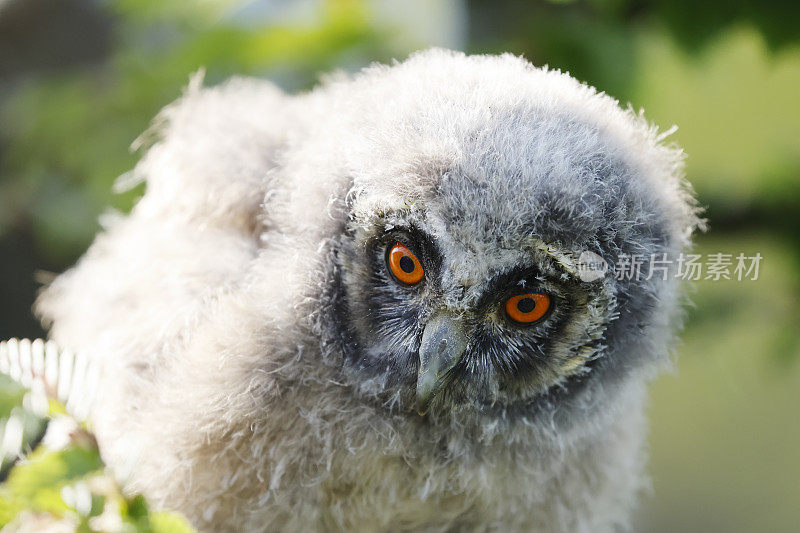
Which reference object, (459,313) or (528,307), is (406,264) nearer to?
(459,313)

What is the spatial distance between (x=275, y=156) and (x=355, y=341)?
0.65 metres

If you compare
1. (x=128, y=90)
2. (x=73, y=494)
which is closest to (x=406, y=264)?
(x=73, y=494)

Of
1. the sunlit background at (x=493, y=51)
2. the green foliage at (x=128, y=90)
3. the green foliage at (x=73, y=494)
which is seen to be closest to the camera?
the green foliage at (x=73, y=494)

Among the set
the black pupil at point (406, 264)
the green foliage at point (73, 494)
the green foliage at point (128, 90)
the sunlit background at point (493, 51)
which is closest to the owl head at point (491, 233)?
the black pupil at point (406, 264)

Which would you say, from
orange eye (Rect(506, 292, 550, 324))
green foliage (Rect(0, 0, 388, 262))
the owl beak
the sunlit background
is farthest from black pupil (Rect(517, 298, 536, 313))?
green foliage (Rect(0, 0, 388, 262))

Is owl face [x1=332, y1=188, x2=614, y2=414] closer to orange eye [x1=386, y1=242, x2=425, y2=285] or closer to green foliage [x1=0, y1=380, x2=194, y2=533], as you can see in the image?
orange eye [x1=386, y1=242, x2=425, y2=285]

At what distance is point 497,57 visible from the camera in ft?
5.77

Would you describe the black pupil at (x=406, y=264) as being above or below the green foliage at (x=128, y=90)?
below

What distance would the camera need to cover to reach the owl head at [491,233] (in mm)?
1452

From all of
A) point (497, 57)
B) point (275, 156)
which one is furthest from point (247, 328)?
point (497, 57)

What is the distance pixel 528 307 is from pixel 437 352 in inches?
9.3

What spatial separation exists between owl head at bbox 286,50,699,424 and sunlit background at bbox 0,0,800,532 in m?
0.43

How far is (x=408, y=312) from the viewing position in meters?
1.58

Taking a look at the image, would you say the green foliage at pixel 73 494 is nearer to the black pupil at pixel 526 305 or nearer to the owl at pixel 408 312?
the owl at pixel 408 312
